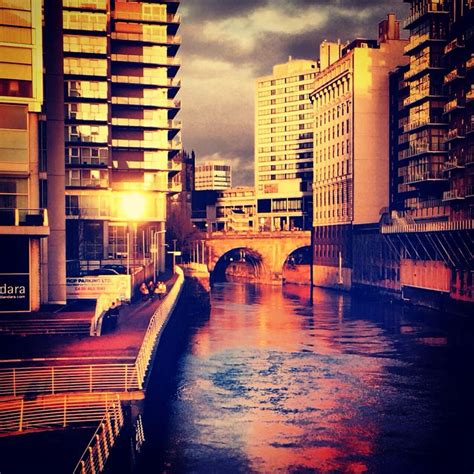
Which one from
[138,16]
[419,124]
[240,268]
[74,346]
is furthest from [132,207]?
[74,346]

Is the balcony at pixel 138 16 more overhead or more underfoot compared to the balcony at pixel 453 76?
more overhead

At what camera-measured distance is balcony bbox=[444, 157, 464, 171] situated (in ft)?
321

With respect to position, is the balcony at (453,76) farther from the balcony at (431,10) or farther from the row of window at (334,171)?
the row of window at (334,171)

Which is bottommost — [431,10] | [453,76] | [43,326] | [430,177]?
[43,326]

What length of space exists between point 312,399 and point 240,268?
131 metres

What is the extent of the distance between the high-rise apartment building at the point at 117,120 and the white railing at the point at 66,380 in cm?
6988

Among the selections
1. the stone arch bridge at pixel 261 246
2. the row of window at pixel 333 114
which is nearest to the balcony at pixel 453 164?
the row of window at pixel 333 114

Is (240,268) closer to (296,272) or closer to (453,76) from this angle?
(296,272)

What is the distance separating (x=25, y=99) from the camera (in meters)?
56.2

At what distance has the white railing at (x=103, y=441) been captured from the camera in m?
27.8

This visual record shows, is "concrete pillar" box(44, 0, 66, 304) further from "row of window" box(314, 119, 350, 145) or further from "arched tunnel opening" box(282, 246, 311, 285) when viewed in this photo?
"arched tunnel opening" box(282, 246, 311, 285)

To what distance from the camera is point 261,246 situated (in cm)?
15562

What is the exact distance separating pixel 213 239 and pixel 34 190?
96925 mm

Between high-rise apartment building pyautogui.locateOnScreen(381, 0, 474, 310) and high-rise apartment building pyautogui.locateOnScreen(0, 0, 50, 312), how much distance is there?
4716cm
